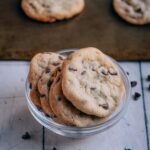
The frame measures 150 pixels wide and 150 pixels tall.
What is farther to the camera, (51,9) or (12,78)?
(51,9)

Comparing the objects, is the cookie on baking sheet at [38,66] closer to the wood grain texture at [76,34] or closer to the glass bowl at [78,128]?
the glass bowl at [78,128]

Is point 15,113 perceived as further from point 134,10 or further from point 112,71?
point 134,10

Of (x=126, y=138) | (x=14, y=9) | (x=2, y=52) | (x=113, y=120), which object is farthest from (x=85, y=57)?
(x=14, y=9)

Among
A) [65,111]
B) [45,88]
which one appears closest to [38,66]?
[45,88]

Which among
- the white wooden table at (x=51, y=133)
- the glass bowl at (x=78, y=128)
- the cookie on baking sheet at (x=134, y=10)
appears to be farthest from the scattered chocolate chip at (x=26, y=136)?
the cookie on baking sheet at (x=134, y=10)

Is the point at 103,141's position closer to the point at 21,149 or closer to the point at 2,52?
the point at 21,149
